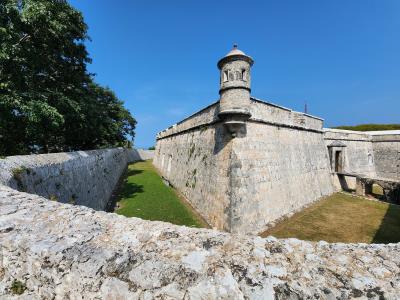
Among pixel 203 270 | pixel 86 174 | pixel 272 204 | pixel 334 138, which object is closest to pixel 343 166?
pixel 334 138

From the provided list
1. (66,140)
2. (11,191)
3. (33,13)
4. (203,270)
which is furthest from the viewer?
(66,140)

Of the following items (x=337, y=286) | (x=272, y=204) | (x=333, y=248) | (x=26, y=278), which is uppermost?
(x=333, y=248)

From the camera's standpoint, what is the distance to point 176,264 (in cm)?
218

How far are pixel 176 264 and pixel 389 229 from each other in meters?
13.1

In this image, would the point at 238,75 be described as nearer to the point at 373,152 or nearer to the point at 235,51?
the point at 235,51

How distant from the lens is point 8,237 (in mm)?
2695

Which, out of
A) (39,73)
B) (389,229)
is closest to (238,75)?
(39,73)

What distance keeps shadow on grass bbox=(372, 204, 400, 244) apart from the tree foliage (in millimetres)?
14509

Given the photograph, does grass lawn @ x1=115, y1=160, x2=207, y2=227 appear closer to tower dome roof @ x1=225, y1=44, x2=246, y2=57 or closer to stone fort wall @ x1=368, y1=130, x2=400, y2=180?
tower dome roof @ x1=225, y1=44, x2=246, y2=57

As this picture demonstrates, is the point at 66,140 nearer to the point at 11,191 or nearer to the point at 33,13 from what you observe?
the point at 33,13

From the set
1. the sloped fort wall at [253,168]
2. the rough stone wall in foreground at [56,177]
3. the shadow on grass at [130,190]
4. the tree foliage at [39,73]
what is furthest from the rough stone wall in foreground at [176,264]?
the shadow on grass at [130,190]

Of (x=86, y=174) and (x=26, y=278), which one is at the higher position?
(x=86, y=174)

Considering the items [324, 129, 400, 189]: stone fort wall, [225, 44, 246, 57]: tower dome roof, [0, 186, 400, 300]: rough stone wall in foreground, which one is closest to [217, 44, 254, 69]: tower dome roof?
[225, 44, 246, 57]: tower dome roof

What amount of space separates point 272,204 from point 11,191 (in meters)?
10.5
